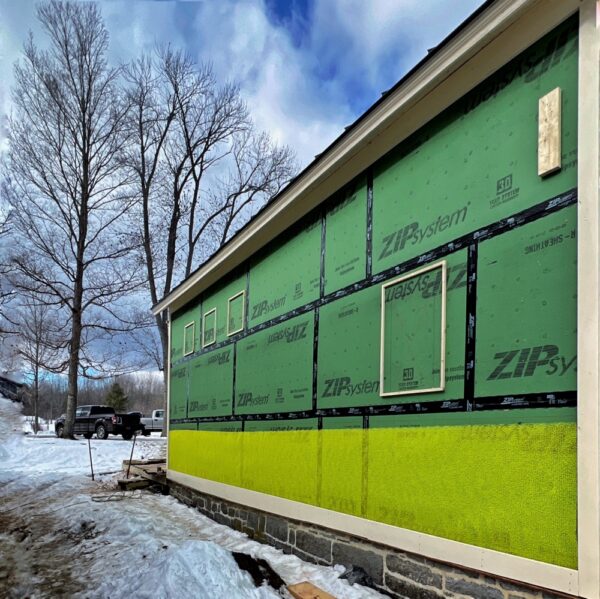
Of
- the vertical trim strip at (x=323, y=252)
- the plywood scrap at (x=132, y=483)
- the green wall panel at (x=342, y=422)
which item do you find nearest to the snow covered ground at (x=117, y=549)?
the plywood scrap at (x=132, y=483)

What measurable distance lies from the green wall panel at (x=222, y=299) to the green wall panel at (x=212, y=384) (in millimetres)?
324

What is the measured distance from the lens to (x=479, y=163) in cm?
381

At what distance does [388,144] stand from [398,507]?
3247mm

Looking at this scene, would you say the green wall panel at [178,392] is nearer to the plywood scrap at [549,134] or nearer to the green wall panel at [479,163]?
the green wall panel at [479,163]

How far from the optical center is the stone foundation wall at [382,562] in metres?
3.43

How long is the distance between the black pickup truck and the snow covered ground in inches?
478

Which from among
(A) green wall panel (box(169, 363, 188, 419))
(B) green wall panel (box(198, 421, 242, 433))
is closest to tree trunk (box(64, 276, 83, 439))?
(A) green wall panel (box(169, 363, 188, 419))

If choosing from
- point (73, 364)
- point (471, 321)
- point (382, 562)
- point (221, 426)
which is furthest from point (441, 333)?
point (73, 364)

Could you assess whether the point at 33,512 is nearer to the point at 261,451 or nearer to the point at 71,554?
the point at 71,554

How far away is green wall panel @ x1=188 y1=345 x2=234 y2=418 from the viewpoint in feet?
27.6

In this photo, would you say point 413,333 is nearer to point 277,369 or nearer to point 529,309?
point 529,309

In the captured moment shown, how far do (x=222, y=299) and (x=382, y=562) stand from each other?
5.58 meters

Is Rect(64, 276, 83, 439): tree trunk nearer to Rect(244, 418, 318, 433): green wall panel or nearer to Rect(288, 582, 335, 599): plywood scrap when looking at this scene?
Rect(244, 418, 318, 433): green wall panel

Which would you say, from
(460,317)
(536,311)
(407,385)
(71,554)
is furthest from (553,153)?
(71,554)
